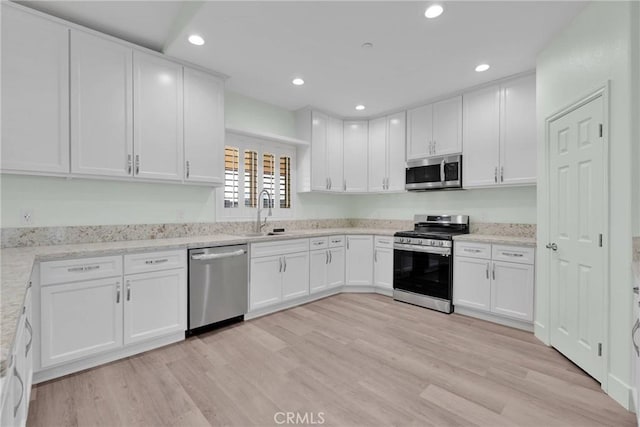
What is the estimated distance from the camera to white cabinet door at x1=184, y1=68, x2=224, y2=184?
306 centimetres

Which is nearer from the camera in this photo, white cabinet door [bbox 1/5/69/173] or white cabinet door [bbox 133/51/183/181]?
white cabinet door [bbox 1/5/69/173]

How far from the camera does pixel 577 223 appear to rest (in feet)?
7.59

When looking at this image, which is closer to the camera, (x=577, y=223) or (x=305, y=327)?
(x=577, y=223)

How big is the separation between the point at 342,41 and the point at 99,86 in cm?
214

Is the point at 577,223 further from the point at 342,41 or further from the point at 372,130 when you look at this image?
the point at 372,130

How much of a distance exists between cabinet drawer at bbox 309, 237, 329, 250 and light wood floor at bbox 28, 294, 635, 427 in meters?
1.19

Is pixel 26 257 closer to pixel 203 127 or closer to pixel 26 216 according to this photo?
pixel 26 216

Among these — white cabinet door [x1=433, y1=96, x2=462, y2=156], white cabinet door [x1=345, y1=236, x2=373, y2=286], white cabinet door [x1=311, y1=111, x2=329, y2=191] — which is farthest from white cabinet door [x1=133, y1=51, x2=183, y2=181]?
white cabinet door [x1=433, y1=96, x2=462, y2=156]

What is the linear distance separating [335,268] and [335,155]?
1747mm

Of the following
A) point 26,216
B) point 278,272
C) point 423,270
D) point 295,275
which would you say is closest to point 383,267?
point 423,270

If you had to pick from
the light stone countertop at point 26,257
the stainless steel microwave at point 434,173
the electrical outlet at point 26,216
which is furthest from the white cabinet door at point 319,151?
the electrical outlet at point 26,216

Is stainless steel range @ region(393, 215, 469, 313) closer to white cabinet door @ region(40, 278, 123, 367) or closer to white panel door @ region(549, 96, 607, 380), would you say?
white panel door @ region(549, 96, 607, 380)

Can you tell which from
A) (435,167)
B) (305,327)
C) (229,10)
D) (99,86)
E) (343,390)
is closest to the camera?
(343,390)

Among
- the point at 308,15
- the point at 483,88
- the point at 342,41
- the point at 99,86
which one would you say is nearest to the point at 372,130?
the point at 483,88
